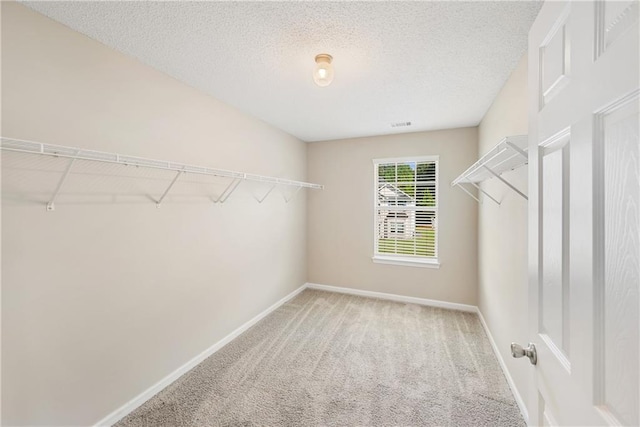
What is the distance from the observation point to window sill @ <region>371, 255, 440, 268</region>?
11.9 ft

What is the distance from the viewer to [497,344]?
2438mm

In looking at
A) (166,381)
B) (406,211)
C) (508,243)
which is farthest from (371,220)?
(166,381)

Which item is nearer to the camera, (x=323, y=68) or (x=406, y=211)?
(x=323, y=68)

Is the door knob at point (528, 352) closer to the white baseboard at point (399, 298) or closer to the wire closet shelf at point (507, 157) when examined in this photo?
the wire closet shelf at point (507, 157)

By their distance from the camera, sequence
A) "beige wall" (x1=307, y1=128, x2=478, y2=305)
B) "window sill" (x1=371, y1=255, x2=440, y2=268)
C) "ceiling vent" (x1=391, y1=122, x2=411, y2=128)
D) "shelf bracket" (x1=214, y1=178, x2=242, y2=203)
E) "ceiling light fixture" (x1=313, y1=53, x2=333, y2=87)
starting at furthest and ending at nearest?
"window sill" (x1=371, y1=255, x2=440, y2=268) → "beige wall" (x1=307, y1=128, x2=478, y2=305) → "ceiling vent" (x1=391, y1=122, x2=411, y2=128) → "shelf bracket" (x1=214, y1=178, x2=242, y2=203) → "ceiling light fixture" (x1=313, y1=53, x2=333, y2=87)

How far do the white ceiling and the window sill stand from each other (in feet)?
6.50

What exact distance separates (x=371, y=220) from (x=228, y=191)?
2090 millimetres

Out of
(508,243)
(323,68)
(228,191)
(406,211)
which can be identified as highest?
(323,68)

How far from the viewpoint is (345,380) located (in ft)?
6.95

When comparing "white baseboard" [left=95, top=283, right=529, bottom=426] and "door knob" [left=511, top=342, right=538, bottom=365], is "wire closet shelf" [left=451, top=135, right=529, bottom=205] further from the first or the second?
"white baseboard" [left=95, top=283, right=529, bottom=426]

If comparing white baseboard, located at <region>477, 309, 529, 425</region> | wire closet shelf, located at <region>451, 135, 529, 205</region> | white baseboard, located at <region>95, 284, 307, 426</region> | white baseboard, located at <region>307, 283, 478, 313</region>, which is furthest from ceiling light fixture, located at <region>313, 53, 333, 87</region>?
white baseboard, located at <region>307, 283, 478, 313</region>

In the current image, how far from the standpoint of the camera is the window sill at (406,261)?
363 centimetres

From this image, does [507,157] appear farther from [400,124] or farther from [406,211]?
[406,211]

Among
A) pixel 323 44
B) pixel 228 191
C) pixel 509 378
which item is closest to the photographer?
pixel 323 44
